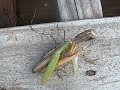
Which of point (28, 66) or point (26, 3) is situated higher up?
point (26, 3)

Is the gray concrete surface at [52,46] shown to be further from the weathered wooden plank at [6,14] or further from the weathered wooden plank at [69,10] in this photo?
the weathered wooden plank at [6,14]

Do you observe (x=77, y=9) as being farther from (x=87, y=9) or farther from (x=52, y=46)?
(x=52, y=46)

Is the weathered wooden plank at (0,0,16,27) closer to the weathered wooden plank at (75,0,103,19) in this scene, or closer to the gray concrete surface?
the gray concrete surface

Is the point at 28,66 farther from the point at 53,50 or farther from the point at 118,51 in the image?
the point at 118,51

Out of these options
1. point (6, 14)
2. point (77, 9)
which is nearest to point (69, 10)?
point (77, 9)

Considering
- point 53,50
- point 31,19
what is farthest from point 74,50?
point 31,19

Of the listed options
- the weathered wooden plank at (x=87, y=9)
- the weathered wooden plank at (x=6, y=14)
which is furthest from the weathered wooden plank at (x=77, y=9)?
the weathered wooden plank at (x=6, y=14)
